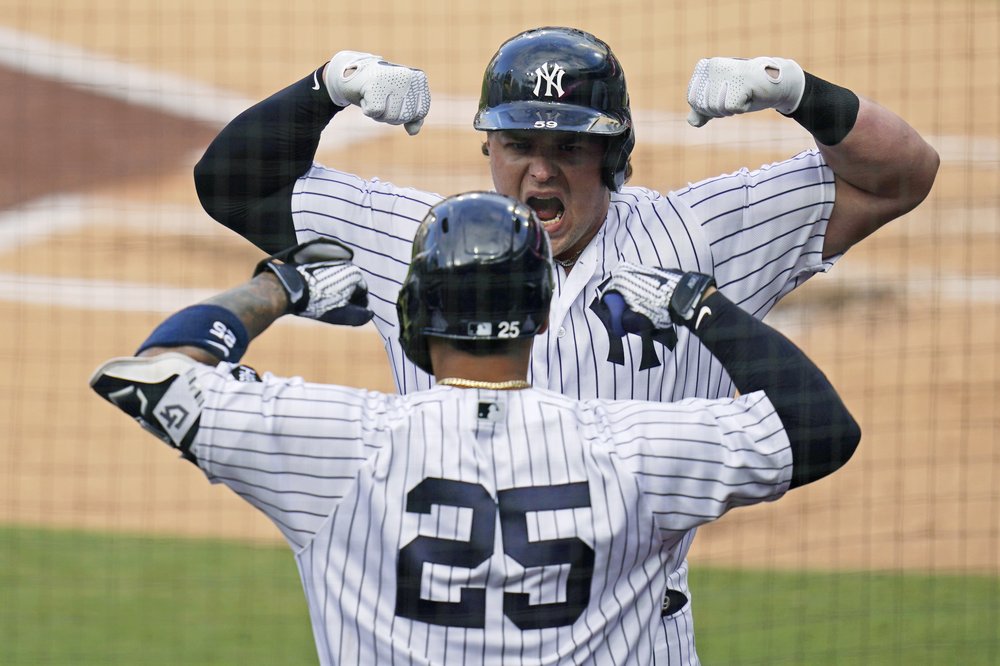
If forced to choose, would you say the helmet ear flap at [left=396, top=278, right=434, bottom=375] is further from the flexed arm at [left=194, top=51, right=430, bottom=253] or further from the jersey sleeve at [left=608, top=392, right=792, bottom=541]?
the flexed arm at [left=194, top=51, right=430, bottom=253]

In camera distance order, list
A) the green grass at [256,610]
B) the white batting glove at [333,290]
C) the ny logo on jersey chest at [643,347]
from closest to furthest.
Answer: the white batting glove at [333,290] < the ny logo on jersey chest at [643,347] < the green grass at [256,610]

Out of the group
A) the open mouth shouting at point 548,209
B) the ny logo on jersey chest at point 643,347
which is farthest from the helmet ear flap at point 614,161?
the ny logo on jersey chest at point 643,347

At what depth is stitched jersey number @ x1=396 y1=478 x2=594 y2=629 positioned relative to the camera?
7.89ft

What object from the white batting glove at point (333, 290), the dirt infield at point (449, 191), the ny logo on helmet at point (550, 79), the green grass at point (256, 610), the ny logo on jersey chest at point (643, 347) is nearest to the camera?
the white batting glove at point (333, 290)

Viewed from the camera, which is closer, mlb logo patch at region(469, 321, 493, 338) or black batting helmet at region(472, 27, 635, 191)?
mlb logo patch at region(469, 321, 493, 338)

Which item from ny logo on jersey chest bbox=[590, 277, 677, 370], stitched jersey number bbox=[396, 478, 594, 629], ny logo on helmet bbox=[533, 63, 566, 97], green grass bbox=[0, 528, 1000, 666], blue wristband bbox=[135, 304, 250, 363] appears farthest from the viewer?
green grass bbox=[0, 528, 1000, 666]

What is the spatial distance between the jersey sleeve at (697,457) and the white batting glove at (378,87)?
1.09 meters

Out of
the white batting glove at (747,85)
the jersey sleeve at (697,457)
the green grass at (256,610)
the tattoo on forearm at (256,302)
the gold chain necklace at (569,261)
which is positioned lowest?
the green grass at (256,610)

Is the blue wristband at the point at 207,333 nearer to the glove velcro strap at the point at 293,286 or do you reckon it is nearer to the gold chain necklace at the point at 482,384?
the glove velcro strap at the point at 293,286

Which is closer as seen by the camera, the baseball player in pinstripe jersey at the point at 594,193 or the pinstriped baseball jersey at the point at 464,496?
the pinstriped baseball jersey at the point at 464,496

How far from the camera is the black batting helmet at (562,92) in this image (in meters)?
3.25

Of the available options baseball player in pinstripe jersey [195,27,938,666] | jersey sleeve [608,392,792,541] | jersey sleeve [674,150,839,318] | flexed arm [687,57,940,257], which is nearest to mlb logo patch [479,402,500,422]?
jersey sleeve [608,392,792,541]

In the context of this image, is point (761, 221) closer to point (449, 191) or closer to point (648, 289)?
point (648, 289)

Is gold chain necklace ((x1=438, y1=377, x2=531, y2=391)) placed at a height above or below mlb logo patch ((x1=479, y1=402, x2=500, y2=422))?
above
